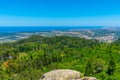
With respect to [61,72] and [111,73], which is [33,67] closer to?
[111,73]

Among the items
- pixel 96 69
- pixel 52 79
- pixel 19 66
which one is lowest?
pixel 19 66

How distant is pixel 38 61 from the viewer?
184 metres

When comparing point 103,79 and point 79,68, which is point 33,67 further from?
point 103,79

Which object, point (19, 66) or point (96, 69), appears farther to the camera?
point (19, 66)

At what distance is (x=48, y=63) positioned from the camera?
183 meters

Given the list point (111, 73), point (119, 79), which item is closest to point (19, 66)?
point (111, 73)

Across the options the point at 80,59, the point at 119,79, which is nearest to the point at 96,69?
the point at 119,79

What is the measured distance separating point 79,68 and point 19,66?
191ft

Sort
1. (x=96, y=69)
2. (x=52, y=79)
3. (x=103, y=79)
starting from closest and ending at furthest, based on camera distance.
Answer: (x=52, y=79) < (x=103, y=79) < (x=96, y=69)

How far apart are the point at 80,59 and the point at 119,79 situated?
98.0 m

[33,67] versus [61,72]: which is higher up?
[61,72]

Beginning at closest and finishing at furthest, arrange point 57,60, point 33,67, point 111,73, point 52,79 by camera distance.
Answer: point 52,79
point 111,73
point 33,67
point 57,60

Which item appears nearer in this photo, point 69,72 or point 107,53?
point 69,72

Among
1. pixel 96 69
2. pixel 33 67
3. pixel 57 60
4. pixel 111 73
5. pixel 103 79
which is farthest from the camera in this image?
pixel 57 60
